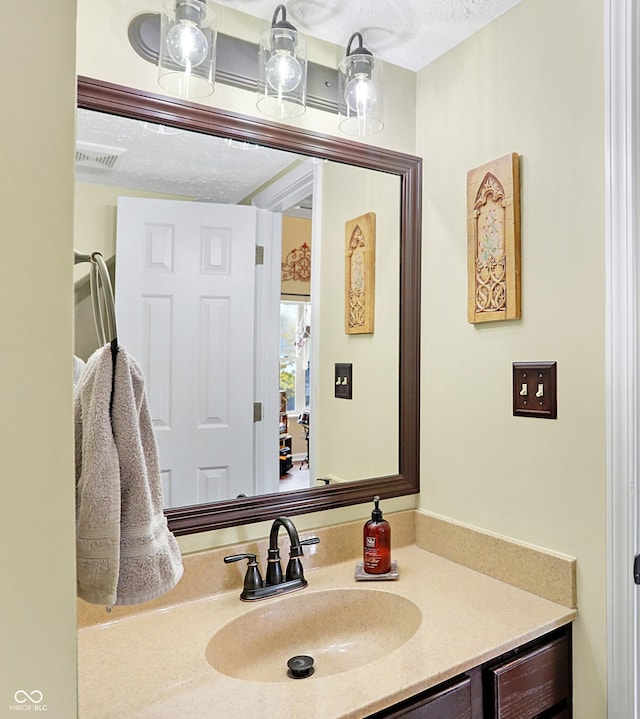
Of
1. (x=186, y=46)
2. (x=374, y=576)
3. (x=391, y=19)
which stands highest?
(x=391, y=19)

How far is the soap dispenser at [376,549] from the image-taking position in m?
1.34

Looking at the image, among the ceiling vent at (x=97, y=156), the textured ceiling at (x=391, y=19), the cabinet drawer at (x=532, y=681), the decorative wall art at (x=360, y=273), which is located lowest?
the cabinet drawer at (x=532, y=681)

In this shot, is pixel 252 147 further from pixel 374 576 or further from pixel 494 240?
pixel 374 576

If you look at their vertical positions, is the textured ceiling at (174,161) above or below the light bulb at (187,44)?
below

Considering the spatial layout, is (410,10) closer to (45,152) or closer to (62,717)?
(45,152)

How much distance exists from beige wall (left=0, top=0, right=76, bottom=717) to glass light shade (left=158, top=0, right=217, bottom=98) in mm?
815

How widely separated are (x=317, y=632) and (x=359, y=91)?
1.39 meters

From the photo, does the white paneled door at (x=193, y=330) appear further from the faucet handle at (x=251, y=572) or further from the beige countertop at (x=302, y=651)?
the beige countertop at (x=302, y=651)

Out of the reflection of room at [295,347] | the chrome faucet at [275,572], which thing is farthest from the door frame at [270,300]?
the chrome faucet at [275,572]

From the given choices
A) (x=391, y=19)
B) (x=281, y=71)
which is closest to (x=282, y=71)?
(x=281, y=71)

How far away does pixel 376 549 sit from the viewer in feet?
4.40

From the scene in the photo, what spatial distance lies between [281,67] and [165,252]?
551 mm

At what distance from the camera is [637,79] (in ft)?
3.68

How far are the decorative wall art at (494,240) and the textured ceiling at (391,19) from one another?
383 mm
